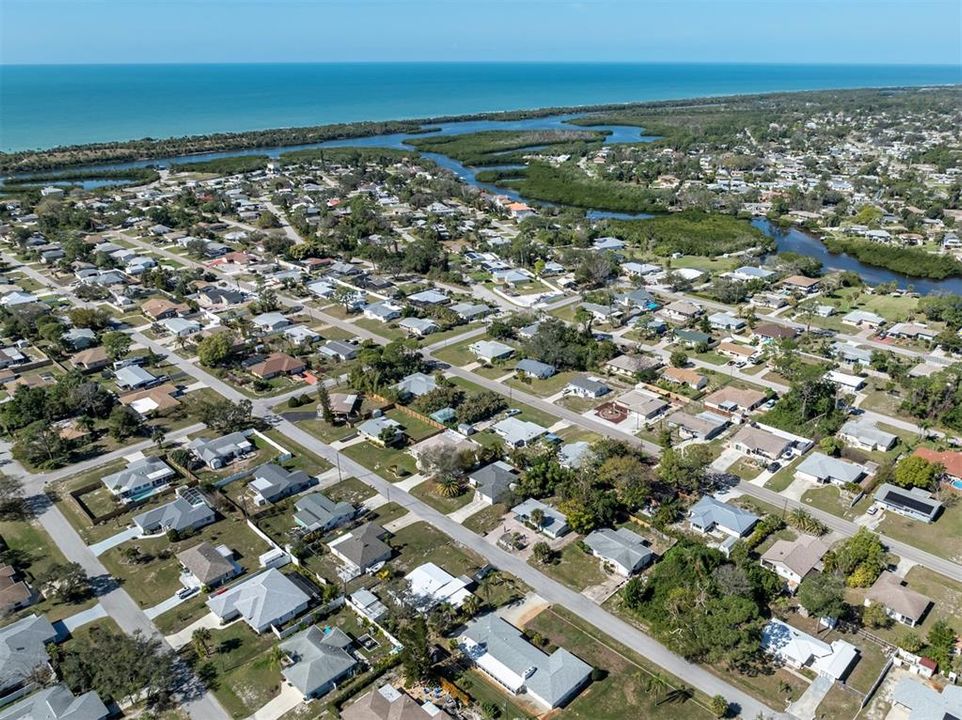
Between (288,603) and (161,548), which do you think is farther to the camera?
(161,548)

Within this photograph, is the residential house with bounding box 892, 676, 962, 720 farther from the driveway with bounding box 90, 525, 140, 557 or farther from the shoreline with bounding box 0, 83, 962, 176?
the shoreline with bounding box 0, 83, 962, 176

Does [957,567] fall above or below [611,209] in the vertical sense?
below

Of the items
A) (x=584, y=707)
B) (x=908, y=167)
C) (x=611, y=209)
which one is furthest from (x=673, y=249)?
(x=908, y=167)

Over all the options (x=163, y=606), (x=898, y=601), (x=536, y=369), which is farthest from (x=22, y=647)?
(x=898, y=601)

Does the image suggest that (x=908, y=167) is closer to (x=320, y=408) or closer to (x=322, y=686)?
(x=320, y=408)

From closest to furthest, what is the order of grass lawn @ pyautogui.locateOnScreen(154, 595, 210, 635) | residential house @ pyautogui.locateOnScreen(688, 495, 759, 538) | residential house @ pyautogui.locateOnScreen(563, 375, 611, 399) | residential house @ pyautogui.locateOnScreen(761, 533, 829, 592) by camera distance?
grass lawn @ pyautogui.locateOnScreen(154, 595, 210, 635), residential house @ pyautogui.locateOnScreen(761, 533, 829, 592), residential house @ pyautogui.locateOnScreen(688, 495, 759, 538), residential house @ pyautogui.locateOnScreen(563, 375, 611, 399)

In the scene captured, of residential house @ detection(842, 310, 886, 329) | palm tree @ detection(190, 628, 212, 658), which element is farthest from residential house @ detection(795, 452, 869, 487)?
palm tree @ detection(190, 628, 212, 658)

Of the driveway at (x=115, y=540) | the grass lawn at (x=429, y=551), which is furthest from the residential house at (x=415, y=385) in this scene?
the driveway at (x=115, y=540)
